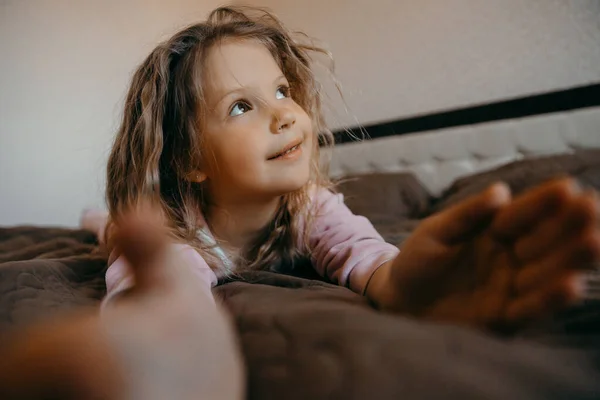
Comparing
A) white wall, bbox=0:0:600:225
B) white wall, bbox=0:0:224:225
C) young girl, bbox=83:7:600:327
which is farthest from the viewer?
white wall, bbox=0:0:224:225

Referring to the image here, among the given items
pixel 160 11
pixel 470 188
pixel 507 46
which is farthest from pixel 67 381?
pixel 160 11

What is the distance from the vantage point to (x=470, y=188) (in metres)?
1.51

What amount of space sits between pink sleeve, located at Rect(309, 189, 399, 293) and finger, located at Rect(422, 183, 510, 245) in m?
0.27

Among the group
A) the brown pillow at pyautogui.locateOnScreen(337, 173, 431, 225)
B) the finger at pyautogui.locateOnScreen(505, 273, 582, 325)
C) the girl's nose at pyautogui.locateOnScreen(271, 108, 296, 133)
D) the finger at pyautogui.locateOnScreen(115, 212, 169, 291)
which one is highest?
the finger at pyautogui.locateOnScreen(115, 212, 169, 291)

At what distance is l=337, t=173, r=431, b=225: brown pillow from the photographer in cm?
164

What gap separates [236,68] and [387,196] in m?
0.91

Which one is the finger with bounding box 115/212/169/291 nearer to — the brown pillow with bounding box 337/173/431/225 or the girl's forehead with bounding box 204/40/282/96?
the girl's forehead with bounding box 204/40/282/96

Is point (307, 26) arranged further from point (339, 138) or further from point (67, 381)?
point (67, 381)

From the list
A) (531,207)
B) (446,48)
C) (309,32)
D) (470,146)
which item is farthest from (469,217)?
(309,32)

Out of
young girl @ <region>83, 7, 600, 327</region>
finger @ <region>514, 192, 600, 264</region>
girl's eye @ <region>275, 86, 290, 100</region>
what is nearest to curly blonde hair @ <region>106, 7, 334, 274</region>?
young girl @ <region>83, 7, 600, 327</region>

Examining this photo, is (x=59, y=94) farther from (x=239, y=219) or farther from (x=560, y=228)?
(x=560, y=228)

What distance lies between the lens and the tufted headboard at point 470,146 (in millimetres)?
1631

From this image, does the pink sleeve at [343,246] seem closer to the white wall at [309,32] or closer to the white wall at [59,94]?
the white wall at [309,32]

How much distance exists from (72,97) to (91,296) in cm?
206
